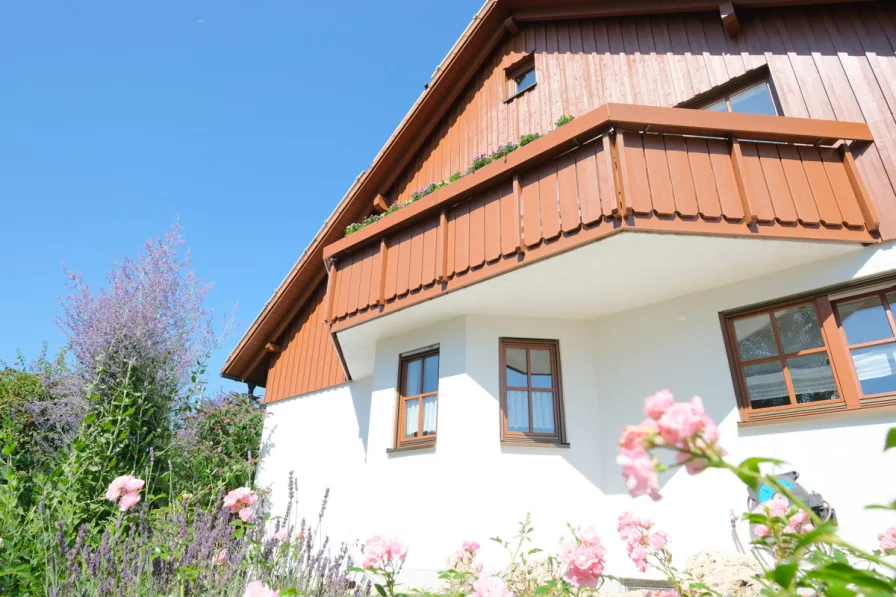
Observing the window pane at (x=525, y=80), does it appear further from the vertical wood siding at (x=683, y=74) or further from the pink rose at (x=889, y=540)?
the pink rose at (x=889, y=540)

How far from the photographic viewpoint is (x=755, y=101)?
777cm

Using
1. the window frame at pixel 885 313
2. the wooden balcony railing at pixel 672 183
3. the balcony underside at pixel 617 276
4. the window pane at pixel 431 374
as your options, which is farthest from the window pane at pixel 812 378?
the window pane at pixel 431 374

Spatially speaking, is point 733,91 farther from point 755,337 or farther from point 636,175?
point 755,337

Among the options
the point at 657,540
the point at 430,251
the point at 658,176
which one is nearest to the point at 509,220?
the point at 430,251

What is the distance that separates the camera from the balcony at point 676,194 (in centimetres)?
577

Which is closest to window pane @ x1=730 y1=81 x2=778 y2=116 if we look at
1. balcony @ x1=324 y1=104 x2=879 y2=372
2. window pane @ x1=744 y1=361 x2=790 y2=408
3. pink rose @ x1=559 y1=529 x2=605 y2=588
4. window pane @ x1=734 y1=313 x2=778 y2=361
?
balcony @ x1=324 y1=104 x2=879 y2=372

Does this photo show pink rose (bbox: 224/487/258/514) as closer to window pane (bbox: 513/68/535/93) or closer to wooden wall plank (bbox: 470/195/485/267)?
wooden wall plank (bbox: 470/195/485/267)

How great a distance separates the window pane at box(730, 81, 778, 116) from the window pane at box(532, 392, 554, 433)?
5166mm

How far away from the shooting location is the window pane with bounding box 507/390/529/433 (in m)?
7.59

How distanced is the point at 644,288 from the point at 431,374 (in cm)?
358

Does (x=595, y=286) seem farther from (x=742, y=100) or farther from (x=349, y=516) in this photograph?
(x=349, y=516)

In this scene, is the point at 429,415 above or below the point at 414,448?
above

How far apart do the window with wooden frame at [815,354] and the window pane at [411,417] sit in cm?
463

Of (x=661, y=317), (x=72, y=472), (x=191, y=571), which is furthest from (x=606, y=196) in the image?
(x=72, y=472)
